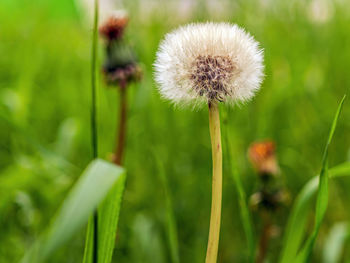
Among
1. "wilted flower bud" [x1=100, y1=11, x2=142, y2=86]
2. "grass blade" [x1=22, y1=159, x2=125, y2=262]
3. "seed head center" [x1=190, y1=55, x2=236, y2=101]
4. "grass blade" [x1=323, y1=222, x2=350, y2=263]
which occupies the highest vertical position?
"wilted flower bud" [x1=100, y1=11, x2=142, y2=86]

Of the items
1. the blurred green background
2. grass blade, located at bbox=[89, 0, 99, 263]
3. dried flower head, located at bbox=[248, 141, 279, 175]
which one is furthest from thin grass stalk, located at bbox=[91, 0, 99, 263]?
dried flower head, located at bbox=[248, 141, 279, 175]

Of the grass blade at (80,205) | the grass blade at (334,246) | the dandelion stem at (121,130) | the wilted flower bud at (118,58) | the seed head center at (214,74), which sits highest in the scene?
the wilted flower bud at (118,58)

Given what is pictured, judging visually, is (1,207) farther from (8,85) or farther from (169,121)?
(8,85)

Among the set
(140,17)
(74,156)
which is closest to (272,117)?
(74,156)

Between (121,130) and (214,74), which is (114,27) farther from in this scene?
(214,74)

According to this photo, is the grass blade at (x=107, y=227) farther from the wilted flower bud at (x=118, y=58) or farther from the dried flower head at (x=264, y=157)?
the wilted flower bud at (x=118, y=58)

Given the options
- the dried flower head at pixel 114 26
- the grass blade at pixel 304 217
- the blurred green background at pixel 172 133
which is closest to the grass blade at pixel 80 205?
the grass blade at pixel 304 217

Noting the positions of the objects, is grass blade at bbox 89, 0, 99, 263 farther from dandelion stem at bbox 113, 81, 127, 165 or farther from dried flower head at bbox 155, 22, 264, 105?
dandelion stem at bbox 113, 81, 127, 165
